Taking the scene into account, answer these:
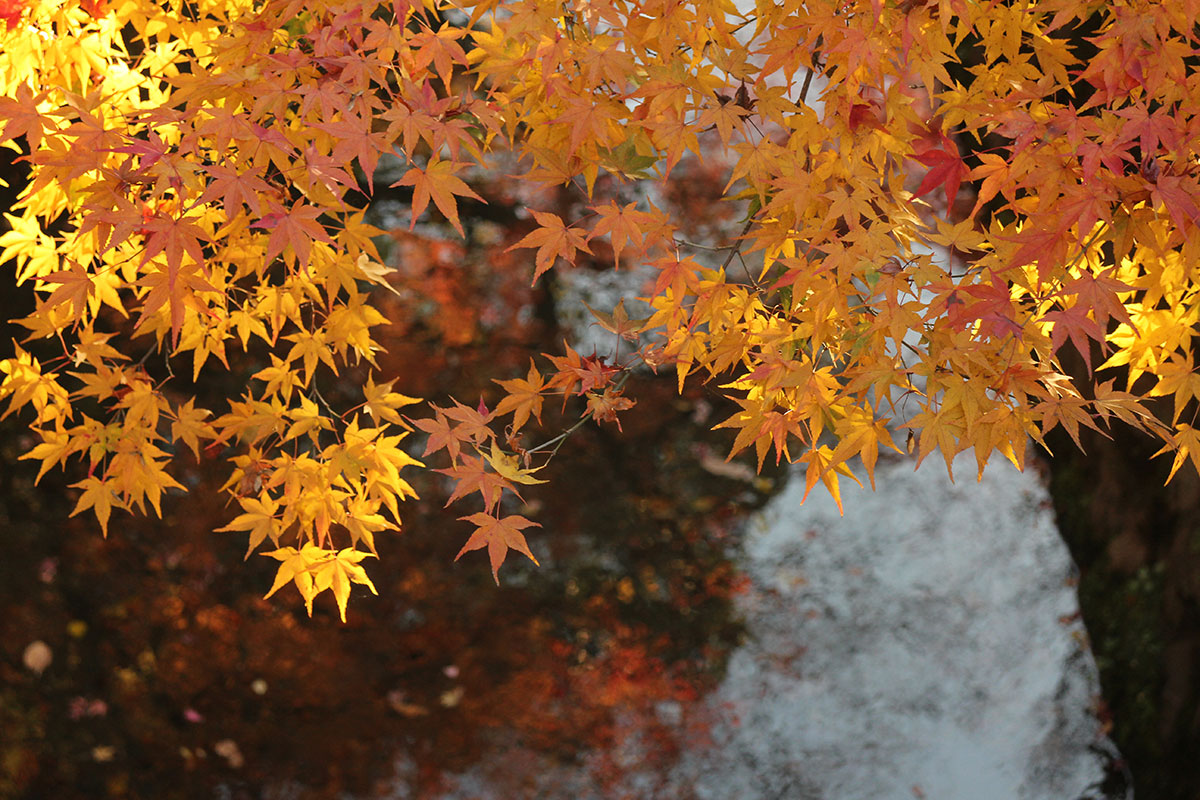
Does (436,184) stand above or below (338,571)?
above

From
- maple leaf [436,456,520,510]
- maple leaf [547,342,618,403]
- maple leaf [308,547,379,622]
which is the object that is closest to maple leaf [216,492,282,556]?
maple leaf [308,547,379,622]

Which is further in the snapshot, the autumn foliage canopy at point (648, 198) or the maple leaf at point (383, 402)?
the maple leaf at point (383, 402)

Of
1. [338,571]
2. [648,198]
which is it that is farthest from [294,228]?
[338,571]

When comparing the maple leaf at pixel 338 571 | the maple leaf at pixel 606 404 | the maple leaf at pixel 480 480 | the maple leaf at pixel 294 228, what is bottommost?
the maple leaf at pixel 338 571

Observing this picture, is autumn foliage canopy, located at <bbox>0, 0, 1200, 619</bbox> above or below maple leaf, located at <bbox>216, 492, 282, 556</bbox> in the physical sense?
above

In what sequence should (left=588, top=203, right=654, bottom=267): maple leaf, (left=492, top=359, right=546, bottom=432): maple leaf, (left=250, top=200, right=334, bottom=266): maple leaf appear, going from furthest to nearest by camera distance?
(left=492, top=359, right=546, bottom=432): maple leaf, (left=588, top=203, right=654, bottom=267): maple leaf, (left=250, top=200, right=334, bottom=266): maple leaf

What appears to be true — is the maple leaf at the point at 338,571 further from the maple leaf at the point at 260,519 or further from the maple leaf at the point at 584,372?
the maple leaf at the point at 584,372

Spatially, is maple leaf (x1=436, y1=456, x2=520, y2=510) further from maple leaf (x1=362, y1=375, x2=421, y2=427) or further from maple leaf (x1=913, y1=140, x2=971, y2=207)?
maple leaf (x1=913, y1=140, x2=971, y2=207)

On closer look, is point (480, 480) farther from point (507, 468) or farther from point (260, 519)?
point (260, 519)

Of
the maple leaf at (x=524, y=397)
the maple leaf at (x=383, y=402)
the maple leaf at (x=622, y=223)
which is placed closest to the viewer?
the maple leaf at (x=622, y=223)

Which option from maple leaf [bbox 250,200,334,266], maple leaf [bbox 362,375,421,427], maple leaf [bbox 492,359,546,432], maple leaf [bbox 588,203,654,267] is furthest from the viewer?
maple leaf [bbox 362,375,421,427]

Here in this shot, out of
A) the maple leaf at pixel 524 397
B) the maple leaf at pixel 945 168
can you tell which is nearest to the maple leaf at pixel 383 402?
the maple leaf at pixel 524 397

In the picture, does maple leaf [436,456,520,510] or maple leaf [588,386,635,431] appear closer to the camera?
maple leaf [436,456,520,510]

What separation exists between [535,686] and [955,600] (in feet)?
5.67
